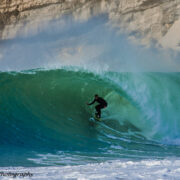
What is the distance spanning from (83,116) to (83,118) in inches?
5.9

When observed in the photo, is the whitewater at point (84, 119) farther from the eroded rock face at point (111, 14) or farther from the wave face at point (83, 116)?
the eroded rock face at point (111, 14)

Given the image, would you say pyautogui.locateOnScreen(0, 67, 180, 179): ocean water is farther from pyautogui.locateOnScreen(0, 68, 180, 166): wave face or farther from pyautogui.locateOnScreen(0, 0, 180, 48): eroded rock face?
pyautogui.locateOnScreen(0, 0, 180, 48): eroded rock face

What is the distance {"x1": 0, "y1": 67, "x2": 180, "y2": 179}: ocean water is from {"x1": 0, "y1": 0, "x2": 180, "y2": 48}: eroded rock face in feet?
32.1

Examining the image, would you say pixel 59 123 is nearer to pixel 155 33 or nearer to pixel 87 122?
pixel 87 122

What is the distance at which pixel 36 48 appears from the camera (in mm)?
21203

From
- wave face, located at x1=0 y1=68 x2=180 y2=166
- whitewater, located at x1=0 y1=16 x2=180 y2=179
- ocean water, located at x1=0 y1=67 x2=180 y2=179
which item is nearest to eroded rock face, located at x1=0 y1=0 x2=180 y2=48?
wave face, located at x1=0 y1=68 x2=180 y2=166

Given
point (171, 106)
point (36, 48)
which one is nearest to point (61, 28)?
point (36, 48)

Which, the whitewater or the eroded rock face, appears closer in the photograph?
the whitewater

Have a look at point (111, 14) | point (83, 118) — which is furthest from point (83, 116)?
point (111, 14)

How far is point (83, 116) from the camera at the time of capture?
7555mm

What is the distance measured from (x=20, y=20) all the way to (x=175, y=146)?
57.2 feet

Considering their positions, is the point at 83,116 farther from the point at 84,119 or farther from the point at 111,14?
the point at 111,14

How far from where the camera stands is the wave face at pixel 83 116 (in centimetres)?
506

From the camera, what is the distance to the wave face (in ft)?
16.6
